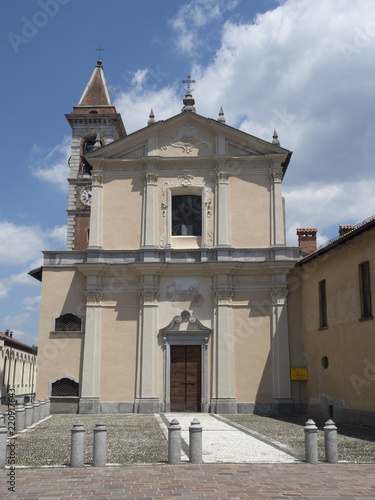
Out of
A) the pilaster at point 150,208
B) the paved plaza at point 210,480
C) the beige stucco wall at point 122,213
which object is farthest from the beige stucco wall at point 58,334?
the paved plaza at point 210,480

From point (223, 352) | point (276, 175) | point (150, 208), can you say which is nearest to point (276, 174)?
point (276, 175)

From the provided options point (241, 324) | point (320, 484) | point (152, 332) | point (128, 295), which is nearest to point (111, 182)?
point (128, 295)

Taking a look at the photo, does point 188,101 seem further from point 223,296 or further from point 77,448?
point 77,448

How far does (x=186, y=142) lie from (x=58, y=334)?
10.1m

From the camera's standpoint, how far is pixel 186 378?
2170 cm

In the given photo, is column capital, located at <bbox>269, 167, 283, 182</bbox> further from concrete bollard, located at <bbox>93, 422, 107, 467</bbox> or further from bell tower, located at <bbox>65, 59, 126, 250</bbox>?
concrete bollard, located at <bbox>93, 422, 107, 467</bbox>

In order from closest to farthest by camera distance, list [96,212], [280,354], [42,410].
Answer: [42,410] < [280,354] < [96,212]

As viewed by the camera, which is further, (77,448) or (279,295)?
(279,295)

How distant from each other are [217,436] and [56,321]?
1074 cm

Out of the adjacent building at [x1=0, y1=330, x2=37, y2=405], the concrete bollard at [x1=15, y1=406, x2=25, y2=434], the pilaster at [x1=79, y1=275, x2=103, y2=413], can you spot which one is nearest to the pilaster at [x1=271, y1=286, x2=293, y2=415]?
the pilaster at [x1=79, y1=275, x2=103, y2=413]

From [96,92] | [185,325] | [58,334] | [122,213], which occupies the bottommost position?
[58,334]

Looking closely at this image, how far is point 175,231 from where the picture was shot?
923 inches

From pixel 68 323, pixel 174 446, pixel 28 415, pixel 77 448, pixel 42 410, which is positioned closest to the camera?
pixel 77 448

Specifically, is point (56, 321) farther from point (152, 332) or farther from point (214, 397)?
point (214, 397)
